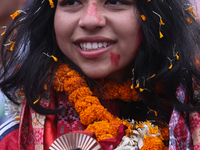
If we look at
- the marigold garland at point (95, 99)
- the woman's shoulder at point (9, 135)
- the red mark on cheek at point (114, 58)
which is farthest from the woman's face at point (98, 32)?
the woman's shoulder at point (9, 135)

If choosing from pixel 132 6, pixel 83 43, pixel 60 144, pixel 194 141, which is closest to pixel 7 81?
pixel 83 43

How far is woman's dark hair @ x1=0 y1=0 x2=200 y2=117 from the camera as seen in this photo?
1.60m

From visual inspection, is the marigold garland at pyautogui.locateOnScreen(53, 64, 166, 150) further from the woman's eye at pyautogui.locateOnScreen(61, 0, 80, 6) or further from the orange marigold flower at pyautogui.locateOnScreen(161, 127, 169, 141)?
the woman's eye at pyautogui.locateOnScreen(61, 0, 80, 6)

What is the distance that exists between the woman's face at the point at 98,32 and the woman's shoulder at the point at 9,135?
0.56 metres

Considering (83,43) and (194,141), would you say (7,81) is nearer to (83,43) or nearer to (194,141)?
(83,43)

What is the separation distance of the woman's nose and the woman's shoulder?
75 centimetres

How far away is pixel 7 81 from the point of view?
174cm

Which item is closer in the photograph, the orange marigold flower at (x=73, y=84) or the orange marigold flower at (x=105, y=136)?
the orange marigold flower at (x=105, y=136)

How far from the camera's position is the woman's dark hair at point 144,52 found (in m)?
1.60

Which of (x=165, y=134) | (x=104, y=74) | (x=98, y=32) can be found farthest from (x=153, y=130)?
(x=98, y=32)

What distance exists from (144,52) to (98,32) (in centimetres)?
35

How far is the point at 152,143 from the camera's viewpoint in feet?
4.76

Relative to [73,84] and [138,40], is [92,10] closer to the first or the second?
[138,40]

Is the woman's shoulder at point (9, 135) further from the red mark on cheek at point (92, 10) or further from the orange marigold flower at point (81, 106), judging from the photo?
the red mark on cheek at point (92, 10)
